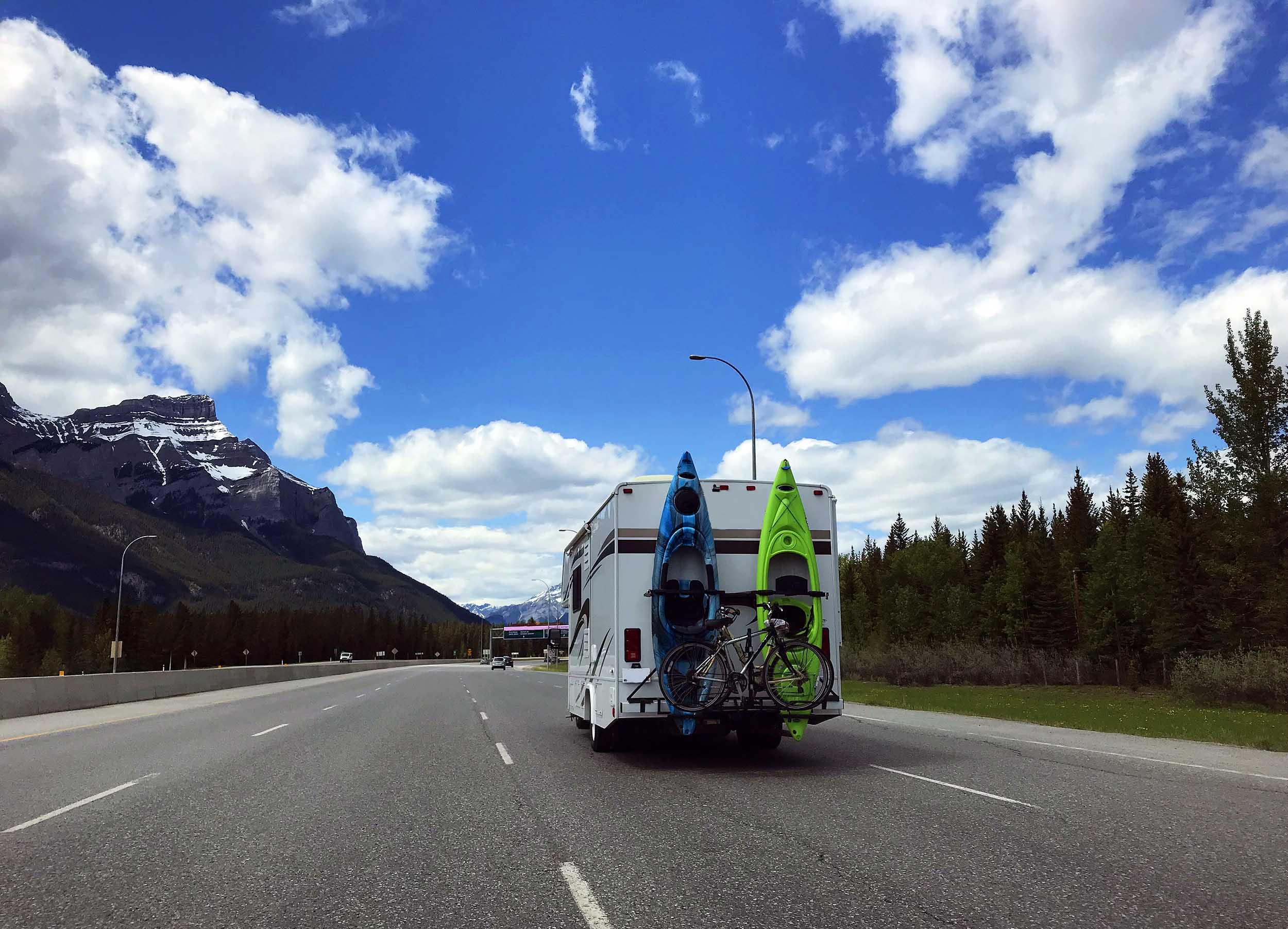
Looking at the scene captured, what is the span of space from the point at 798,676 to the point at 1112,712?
1853cm

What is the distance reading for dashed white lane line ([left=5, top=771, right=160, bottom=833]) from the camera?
7664 mm

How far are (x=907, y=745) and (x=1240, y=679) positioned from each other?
63.0 ft

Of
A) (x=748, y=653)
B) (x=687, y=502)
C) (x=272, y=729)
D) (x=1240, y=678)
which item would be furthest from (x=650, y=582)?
(x=1240, y=678)

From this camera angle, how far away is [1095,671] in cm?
5681

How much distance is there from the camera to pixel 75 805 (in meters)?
8.70

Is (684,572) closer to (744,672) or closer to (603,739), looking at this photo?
(744,672)

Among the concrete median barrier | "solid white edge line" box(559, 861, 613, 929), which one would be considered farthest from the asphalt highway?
the concrete median barrier

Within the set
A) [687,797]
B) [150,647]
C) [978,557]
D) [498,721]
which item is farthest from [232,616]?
[687,797]

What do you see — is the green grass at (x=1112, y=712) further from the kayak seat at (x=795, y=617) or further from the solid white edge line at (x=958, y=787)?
the kayak seat at (x=795, y=617)

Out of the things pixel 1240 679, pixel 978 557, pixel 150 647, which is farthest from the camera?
pixel 150 647

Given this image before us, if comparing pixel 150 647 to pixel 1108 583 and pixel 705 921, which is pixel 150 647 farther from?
pixel 705 921

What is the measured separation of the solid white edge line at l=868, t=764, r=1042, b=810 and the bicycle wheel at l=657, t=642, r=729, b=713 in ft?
7.19

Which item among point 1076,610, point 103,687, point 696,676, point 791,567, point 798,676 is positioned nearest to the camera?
point 696,676

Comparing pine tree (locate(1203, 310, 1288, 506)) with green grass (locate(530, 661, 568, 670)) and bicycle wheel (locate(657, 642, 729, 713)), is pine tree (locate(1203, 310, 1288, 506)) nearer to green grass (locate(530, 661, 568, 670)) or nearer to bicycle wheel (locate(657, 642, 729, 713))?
bicycle wheel (locate(657, 642, 729, 713))
